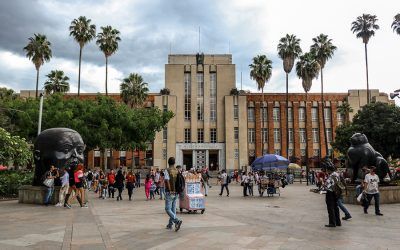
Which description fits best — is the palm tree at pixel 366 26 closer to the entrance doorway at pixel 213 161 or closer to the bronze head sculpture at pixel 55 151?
the entrance doorway at pixel 213 161

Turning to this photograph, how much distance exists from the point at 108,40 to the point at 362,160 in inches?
1559

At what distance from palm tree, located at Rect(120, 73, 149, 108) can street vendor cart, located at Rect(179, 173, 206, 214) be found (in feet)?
127

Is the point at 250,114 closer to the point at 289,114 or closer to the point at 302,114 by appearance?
the point at 289,114

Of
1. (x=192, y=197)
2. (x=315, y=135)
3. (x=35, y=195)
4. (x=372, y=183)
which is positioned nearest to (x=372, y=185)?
(x=372, y=183)

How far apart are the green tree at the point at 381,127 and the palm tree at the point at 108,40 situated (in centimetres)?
3064

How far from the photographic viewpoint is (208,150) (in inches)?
2249

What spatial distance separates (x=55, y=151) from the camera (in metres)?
15.5

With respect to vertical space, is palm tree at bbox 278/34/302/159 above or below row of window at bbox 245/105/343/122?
above

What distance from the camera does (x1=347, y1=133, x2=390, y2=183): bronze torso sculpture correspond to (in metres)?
16.4

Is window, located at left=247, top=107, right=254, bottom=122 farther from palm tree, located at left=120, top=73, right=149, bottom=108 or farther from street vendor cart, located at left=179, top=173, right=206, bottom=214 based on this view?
street vendor cart, located at left=179, top=173, right=206, bottom=214

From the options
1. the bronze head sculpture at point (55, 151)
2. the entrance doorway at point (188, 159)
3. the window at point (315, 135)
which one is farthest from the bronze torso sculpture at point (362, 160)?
the window at point (315, 135)

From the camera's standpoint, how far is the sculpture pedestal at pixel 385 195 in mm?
15843

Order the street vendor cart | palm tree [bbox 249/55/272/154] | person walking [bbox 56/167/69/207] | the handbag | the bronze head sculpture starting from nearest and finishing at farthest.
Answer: the street vendor cart, person walking [bbox 56/167/69/207], the handbag, the bronze head sculpture, palm tree [bbox 249/55/272/154]

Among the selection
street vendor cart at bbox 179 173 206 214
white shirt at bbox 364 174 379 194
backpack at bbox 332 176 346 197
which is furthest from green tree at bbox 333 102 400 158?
backpack at bbox 332 176 346 197
